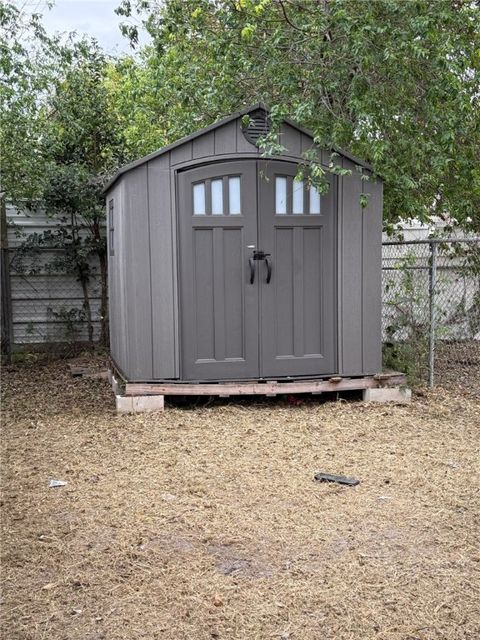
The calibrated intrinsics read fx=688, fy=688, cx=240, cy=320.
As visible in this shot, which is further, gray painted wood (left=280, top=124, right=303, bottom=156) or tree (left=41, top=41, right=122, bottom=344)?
tree (left=41, top=41, right=122, bottom=344)

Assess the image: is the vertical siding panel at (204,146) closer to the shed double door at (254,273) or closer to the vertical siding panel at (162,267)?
the shed double door at (254,273)

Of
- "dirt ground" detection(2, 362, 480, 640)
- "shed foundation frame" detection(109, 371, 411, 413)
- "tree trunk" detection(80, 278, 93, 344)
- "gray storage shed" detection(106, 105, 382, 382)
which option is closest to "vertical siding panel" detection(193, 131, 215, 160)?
"gray storage shed" detection(106, 105, 382, 382)

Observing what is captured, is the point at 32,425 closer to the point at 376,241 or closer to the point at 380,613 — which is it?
the point at 376,241

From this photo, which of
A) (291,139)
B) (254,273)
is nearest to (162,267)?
(254,273)

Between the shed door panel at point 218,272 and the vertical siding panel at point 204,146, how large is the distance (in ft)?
0.39

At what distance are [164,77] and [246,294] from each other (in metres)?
3.54

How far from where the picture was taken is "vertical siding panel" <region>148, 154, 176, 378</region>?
19.3 feet

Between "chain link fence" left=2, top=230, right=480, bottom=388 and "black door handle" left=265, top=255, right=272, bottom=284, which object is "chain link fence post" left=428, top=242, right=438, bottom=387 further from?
"black door handle" left=265, top=255, right=272, bottom=284

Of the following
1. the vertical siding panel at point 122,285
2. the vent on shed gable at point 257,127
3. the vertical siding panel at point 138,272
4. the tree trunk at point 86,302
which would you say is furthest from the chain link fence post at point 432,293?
the tree trunk at point 86,302

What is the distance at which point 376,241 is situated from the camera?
20.6 feet

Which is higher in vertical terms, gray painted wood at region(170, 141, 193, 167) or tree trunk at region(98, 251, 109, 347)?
gray painted wood at region(170, 141, 193, 167)

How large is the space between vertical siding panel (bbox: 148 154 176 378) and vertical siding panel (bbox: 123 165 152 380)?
51mm

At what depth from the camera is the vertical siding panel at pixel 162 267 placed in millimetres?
5871

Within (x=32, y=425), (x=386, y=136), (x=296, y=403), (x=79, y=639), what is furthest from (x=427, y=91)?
(x=79, y=639)
